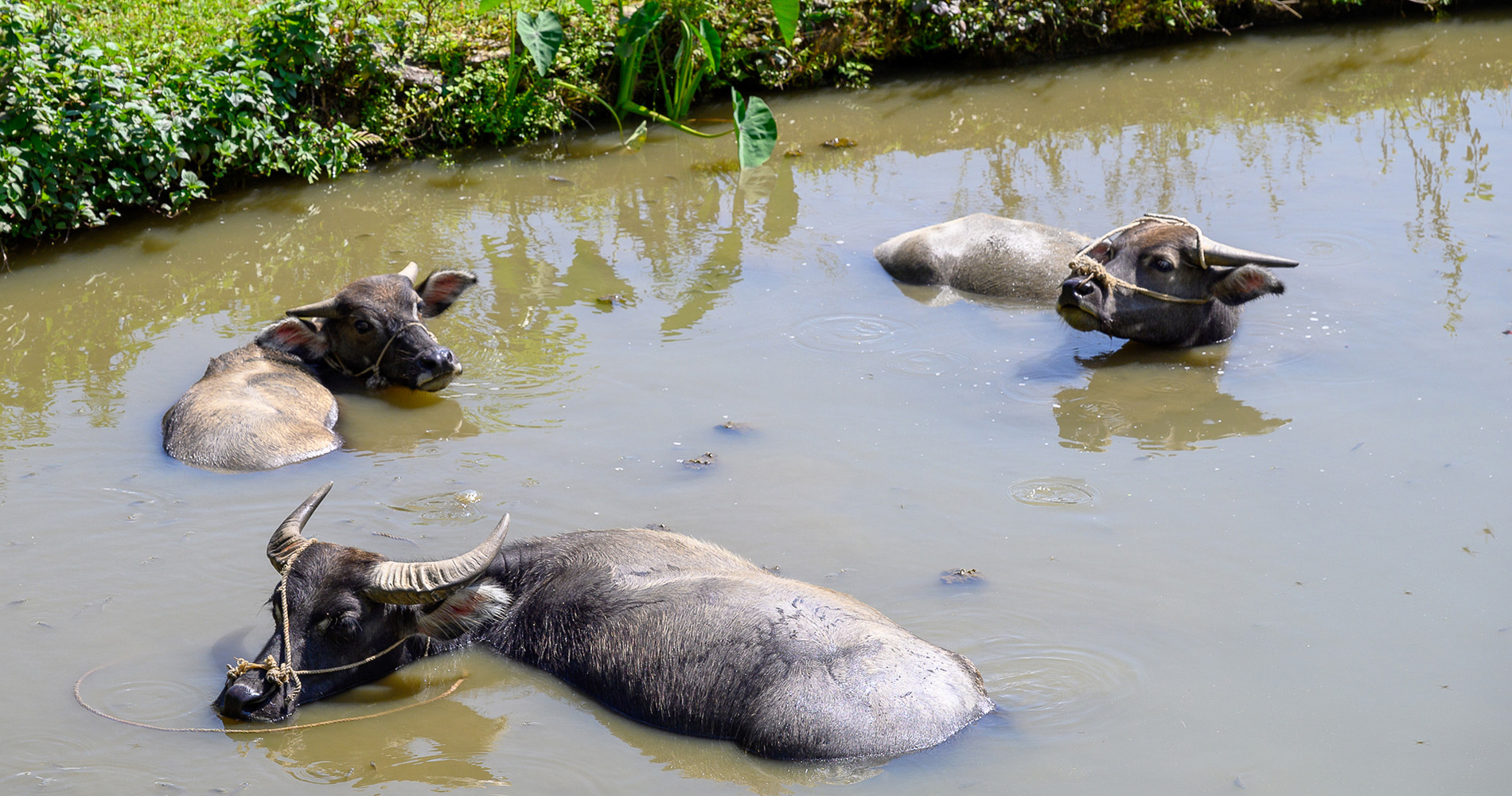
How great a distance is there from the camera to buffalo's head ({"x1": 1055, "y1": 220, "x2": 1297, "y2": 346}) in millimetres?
6340

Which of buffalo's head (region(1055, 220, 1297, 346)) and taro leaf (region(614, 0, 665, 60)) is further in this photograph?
taro leaf (region(614, 0, 665, 60))

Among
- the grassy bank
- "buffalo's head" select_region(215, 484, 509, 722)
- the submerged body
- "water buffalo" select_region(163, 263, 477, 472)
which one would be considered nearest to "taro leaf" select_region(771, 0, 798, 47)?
the grassy bank

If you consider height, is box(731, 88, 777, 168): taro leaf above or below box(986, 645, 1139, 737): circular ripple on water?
above

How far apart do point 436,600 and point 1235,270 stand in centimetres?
448

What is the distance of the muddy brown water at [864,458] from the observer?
356 cm

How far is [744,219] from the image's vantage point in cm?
874

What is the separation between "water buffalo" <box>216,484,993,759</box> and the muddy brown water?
0.09 metres

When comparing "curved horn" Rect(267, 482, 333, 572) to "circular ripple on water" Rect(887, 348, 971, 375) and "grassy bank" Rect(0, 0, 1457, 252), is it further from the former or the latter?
"grassy bank" Rect(0, 0, 1457, 252)

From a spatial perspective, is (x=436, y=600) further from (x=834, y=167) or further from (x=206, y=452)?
(x=834, y=167)

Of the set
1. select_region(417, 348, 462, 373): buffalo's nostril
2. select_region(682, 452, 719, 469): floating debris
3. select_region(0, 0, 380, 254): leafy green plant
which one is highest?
select_region(0, 0, 380, 254): leafy green plant

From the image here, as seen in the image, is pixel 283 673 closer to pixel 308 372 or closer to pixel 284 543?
pixel 284 543

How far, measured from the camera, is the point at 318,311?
6.33 m

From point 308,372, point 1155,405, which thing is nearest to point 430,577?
point 308,372

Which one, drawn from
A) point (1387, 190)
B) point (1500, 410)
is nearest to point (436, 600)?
point (1500, 410)
